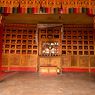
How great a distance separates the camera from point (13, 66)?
27.2ft

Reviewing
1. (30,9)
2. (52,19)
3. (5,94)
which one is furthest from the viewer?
(52,19)

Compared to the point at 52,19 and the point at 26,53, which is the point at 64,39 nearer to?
the point at 52,19

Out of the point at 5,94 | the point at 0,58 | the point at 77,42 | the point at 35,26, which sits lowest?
the point at 5,94

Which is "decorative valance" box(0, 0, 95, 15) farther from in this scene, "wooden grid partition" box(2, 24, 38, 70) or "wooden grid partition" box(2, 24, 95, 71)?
"wooden grid partition" box(2, 24, 38, 70)

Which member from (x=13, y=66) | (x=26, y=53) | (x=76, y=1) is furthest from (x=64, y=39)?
(x=76, y=1)

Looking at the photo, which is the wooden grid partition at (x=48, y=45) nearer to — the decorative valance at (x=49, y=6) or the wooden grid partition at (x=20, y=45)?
the wooden grid partition at (x=20, y=45)

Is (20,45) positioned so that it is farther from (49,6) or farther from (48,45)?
(49,6)

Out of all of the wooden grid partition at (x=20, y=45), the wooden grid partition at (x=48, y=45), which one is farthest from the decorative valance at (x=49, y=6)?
the wooden grid partition at (x=20, y=45)

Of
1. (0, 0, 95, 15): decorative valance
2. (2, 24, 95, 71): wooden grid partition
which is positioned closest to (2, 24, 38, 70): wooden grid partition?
(2, 24, 95, 71): wooden grid partition

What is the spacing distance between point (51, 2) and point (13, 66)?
4.18 metres

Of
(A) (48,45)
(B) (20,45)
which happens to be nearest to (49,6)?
(A) (48,45)

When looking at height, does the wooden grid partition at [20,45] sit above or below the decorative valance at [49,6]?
below

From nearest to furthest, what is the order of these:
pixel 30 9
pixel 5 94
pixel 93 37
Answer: pixel 5 94 < pixel 30 9 < pixel 93 37

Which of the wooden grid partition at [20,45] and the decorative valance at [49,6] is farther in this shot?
the wooden grid partition at [20,45]
